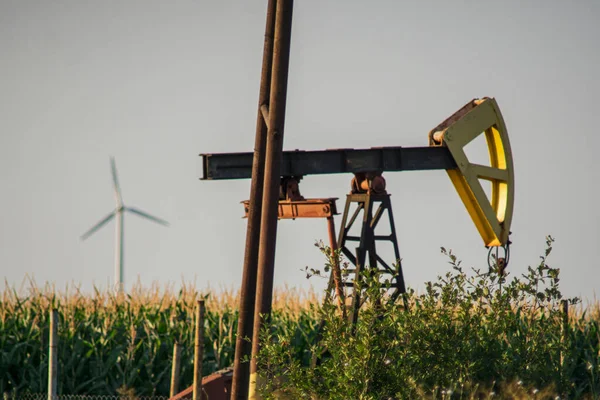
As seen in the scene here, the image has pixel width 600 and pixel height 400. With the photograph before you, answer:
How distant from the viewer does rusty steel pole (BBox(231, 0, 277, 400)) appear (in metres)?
12.5

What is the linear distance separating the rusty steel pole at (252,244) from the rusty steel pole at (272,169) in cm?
29

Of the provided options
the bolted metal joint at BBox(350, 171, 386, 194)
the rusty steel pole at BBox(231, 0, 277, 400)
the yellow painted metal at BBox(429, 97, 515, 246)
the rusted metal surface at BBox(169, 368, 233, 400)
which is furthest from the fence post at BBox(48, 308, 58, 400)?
the yellow painted metal at BBox(429, 97, 515, 246)

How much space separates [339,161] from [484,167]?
8.13 ft

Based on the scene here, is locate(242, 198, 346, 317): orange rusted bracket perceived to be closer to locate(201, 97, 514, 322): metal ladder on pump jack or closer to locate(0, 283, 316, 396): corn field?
locate(201, 97, 514, 322): metal ladder on pump jack

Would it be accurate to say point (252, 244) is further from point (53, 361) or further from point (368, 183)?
point (53, 361)

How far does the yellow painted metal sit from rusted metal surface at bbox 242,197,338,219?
2.13 m

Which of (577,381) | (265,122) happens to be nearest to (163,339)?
(577,381)

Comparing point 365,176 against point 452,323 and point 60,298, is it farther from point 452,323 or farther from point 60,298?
point 60,298

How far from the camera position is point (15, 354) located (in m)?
21.4

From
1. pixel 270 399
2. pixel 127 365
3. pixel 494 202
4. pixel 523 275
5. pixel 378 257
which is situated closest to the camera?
pixel 270 399

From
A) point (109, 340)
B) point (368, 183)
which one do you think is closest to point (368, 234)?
point (368, 183)

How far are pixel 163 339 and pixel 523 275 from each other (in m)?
11.0

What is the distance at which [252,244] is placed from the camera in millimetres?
12617

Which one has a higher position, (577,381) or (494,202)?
(494,202)
